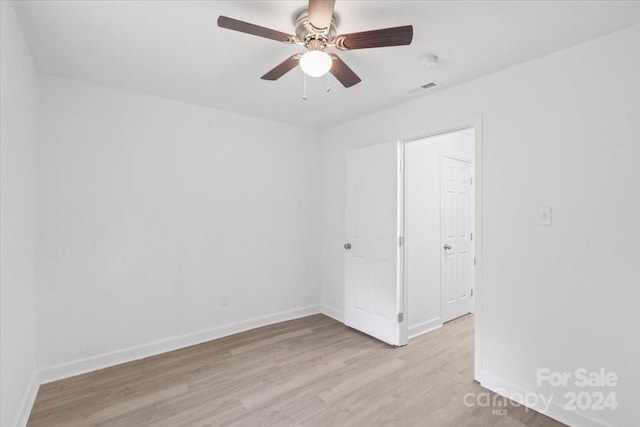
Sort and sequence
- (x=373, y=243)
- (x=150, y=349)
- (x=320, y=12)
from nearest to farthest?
(x=320, y=12), (x=150, y=349), (x=373, y=243)

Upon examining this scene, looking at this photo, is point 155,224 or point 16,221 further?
point 155,224

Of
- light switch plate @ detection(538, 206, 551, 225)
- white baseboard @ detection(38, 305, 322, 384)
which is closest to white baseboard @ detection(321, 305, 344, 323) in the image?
white baseboard @ detection(38, 305, 322, 384)

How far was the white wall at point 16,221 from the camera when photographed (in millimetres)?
1588

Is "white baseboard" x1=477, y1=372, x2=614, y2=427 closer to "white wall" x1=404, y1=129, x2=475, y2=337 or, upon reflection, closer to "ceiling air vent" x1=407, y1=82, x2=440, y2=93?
"white wall" x1=404, y1=129, x2=475, y2=337

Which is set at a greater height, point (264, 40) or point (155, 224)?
point (264, 40)

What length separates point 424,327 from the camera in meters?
3.44

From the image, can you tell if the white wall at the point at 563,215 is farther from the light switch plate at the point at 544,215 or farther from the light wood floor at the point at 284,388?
the light wood floor at the point at 284,388

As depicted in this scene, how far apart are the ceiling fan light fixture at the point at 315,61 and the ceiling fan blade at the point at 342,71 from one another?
259 mm

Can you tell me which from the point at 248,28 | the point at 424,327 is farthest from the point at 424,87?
the point at 424,327

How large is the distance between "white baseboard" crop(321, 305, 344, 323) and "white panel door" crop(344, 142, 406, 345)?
8.8 inches

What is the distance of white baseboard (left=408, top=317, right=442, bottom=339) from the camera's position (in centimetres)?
331

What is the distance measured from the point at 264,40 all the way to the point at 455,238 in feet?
10.7

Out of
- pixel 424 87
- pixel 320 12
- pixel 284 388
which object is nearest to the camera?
pixel 320 12

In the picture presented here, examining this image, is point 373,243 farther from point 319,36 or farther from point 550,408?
point 319,36
